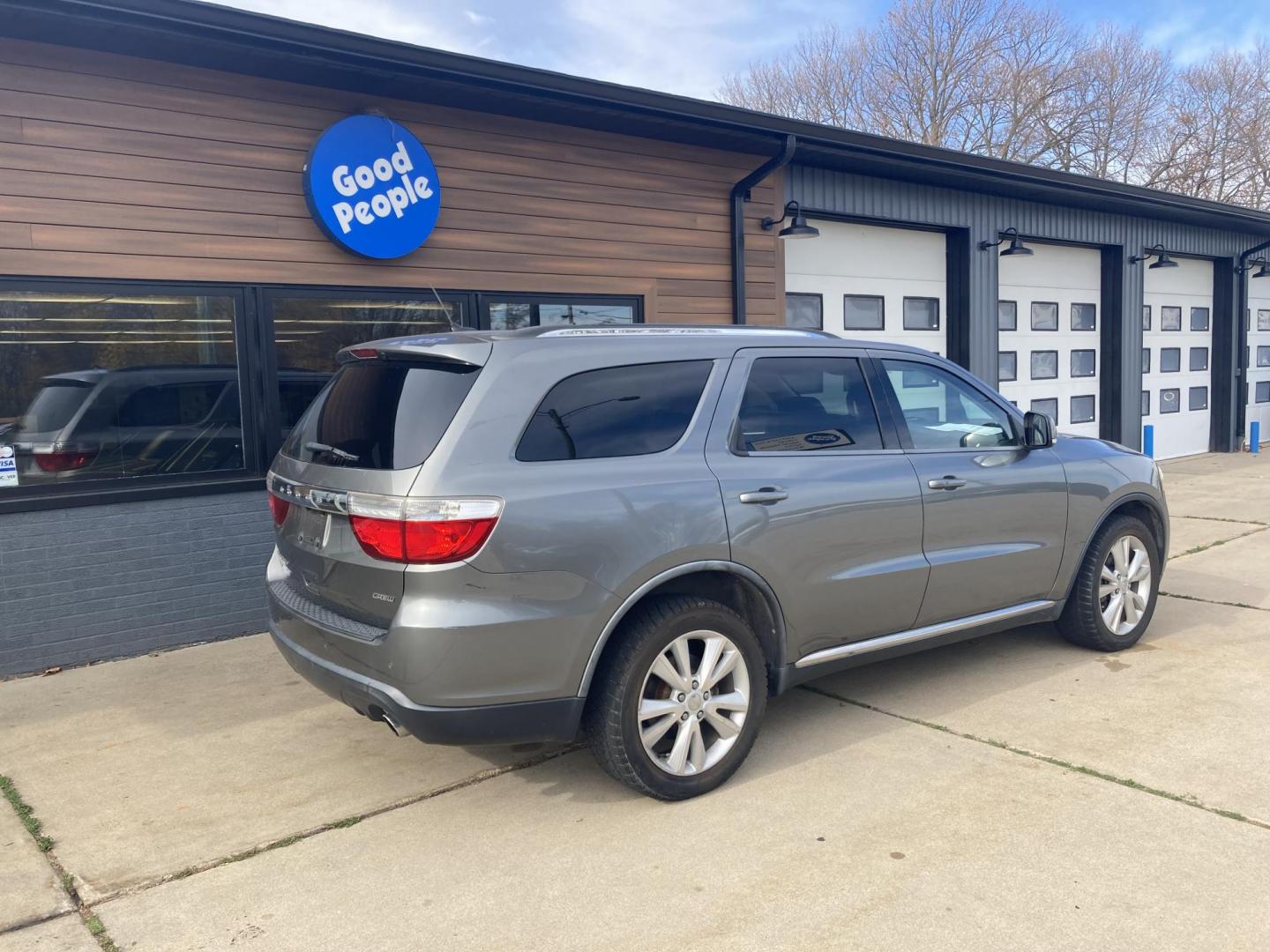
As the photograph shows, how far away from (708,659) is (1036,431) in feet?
7.15

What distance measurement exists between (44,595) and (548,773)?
335 cm

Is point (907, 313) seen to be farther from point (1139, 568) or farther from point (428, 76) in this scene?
point (428, 76)

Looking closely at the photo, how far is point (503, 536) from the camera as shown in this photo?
10.6ft

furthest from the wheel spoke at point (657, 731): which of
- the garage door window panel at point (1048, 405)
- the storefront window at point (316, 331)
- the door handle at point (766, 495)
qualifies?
the garage door window panel at point (1048, 405)

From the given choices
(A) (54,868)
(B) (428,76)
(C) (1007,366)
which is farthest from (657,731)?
(C) (1007,366)

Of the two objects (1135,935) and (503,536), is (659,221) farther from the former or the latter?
(1135,935)

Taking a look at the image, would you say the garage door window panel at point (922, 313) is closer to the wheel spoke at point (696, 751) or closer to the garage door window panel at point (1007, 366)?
the garage door window panel at point (1007, 366)

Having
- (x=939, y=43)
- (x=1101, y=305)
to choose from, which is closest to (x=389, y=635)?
(x=1101, y=305)

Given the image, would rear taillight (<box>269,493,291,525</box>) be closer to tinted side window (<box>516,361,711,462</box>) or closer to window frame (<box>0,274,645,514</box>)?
tinted side window (<box>516,361,711,462</box>)

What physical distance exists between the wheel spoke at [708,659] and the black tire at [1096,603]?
242cm

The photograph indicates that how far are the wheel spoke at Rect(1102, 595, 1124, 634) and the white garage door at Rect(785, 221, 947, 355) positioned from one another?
15.7 feet

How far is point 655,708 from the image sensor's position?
3.60 metres

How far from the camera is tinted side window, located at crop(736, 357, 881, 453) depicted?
405cm

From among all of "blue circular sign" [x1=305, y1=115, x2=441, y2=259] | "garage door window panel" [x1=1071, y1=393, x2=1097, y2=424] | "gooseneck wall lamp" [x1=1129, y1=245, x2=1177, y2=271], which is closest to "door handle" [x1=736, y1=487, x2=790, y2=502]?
"blue circular sign" [x1=305, y1=115, x2=441, y2=259]
